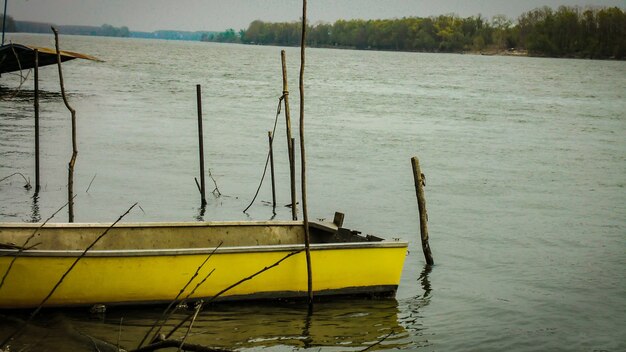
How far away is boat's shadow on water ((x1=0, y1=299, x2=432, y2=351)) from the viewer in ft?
29.9

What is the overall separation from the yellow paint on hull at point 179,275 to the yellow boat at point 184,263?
0.01 metres

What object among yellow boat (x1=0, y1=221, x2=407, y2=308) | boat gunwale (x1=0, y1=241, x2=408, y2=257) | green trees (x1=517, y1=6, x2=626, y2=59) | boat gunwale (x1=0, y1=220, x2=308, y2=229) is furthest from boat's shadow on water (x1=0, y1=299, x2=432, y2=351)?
green trees (x1=517, y1=6, x2=626, y2=59)

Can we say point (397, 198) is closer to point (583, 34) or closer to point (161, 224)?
point (161, 224)

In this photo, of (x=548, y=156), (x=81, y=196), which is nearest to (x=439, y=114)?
(x=548, y=156)

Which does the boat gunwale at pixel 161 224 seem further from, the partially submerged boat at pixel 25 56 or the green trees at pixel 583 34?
the green trees at pixel 583 34

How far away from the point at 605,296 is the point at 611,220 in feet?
20.4

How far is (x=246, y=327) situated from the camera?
396 inches

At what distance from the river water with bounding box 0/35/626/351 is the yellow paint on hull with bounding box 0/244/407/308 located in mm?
249

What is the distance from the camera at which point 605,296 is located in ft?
42.9

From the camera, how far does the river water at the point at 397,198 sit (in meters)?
10.5

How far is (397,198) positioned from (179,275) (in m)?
11.3

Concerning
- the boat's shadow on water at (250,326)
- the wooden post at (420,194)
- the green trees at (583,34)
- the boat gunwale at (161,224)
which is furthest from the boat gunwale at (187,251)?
the green trees at (583,34)

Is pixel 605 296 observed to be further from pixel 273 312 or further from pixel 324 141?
pixel 324 141

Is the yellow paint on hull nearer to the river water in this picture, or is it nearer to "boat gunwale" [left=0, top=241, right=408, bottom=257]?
"boat gunwale" [left=0, top=241, right=408, bottom=257]
